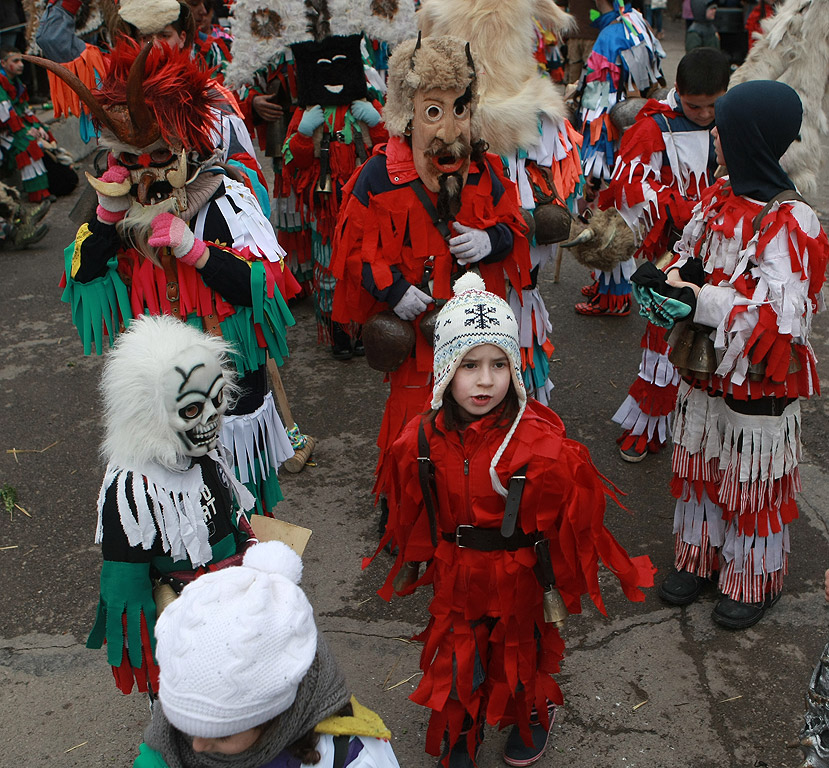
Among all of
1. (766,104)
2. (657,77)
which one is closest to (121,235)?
(766,104)

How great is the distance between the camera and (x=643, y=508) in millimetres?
4180

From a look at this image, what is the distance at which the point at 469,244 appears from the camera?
328 centimetres

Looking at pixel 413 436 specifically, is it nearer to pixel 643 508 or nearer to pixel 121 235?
pixel 121 235

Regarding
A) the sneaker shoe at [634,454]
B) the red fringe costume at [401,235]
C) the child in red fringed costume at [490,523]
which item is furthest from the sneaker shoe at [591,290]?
the child in red fringed costume at [490,523]

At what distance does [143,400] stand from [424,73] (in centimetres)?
163

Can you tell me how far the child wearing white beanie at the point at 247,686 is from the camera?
5.03 ft

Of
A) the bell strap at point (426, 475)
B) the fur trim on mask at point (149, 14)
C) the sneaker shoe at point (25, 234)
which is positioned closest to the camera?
the bell strap at point (426, 475)

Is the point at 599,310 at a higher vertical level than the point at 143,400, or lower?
lower

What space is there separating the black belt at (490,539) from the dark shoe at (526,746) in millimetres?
721

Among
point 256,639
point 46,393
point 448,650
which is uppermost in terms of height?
point 256,639

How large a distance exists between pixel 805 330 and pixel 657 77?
162 inches

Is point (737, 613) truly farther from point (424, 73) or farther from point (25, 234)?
point (25, 234)

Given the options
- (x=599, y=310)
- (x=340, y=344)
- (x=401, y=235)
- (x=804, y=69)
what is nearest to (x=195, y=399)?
(x=401, y=235)

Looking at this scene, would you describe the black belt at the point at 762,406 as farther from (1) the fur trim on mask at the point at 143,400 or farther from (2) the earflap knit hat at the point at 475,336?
(1) the fur trim on mask at the point at 143,400
